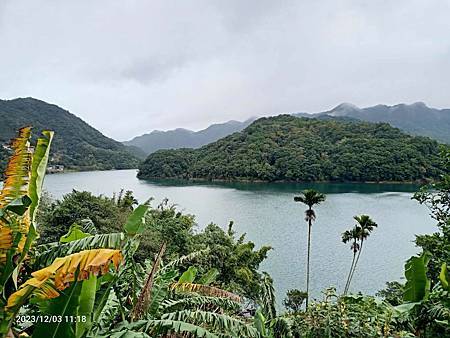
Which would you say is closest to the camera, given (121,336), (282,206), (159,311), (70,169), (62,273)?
(62,273)

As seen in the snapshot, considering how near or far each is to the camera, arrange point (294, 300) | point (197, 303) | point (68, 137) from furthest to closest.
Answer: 1. point (68, 137)
2. point (294, 300)
3. point (197, 303)

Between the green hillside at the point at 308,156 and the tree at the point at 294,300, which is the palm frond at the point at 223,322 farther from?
the green hillside at the point at 308,156

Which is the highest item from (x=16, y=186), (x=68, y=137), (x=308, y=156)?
(x=68, y=137)

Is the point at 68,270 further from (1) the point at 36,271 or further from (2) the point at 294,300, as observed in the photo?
(2) the point at 294,300

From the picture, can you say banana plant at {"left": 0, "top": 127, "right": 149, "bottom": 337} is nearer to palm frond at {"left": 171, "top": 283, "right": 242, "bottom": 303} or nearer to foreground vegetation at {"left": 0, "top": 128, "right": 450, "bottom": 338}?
foreground vegetation at {"left": 0, "top": 128, "right": 450, "bottom": 338}

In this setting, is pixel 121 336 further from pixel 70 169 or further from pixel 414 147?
pixel 70 169

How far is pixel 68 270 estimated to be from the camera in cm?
203

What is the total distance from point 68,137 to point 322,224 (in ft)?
250

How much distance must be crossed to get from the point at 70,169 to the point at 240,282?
70385 millimetres

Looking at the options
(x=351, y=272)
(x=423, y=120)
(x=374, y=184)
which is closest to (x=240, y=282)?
(x=351, y=272)

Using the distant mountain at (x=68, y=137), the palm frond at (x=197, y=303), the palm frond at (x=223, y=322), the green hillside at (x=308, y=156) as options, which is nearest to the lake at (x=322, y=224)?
the green hillside at (x=308, y=156)

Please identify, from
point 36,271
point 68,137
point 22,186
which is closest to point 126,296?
point 36,271

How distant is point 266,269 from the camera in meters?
18.5

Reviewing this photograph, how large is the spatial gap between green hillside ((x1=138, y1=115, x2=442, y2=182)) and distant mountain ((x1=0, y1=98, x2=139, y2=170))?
1896 centimetres
